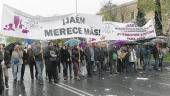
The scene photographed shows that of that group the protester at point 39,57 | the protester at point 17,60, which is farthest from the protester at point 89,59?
the protester at point 17,60

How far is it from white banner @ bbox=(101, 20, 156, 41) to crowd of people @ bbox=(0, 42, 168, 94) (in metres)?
0.55

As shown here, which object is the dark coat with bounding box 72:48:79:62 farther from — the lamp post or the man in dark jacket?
the lamp post

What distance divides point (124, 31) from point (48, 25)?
5842 millimetres

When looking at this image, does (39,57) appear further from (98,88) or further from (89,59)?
(98,88)

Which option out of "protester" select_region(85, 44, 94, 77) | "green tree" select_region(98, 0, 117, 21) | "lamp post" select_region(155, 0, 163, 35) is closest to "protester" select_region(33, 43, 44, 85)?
"protester" select_region(85, 44, 94, 77)

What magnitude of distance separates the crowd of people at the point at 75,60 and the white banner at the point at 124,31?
1.81ft

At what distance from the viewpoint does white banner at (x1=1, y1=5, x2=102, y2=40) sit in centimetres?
1986

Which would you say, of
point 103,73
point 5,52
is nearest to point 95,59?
point 103,73

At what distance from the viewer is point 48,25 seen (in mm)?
21594

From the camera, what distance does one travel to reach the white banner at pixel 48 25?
1986 cm

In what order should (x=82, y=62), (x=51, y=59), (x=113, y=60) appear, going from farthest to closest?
(x=113, y=60) < (x=82, y=62) < (x=51, y=59)

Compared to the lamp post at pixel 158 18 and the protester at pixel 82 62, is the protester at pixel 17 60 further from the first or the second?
the lamp post at pixel 158 18

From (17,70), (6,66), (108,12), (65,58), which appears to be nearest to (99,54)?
(65,58)

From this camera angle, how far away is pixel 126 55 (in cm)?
2567
